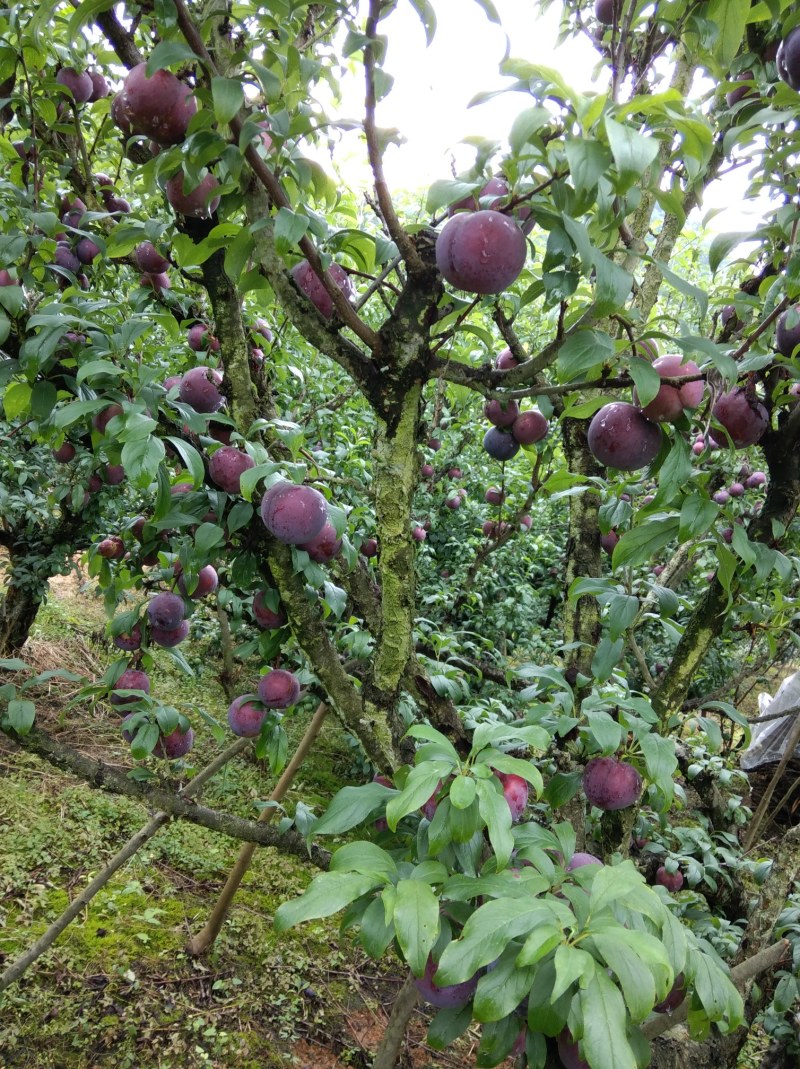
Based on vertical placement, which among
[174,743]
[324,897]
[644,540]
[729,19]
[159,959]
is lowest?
[159,959]

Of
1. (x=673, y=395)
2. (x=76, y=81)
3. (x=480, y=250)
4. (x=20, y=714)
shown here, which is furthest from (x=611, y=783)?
(x=76, y=81)

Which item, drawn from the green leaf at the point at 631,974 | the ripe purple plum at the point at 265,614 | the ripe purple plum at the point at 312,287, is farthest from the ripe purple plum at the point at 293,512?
the green leaf at the point at 631,974

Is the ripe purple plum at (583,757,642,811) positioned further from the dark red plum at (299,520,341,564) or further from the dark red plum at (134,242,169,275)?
the dark red plum at (134,242,169,275)

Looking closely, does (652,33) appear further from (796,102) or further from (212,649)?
(212,649)

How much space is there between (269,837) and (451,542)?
3.27 m

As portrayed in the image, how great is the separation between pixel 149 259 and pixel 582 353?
1.28m

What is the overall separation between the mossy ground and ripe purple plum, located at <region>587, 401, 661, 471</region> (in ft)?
4.56

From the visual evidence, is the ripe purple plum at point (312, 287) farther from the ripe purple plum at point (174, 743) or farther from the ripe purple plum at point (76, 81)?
the ripe purple plum at point (76, 81)

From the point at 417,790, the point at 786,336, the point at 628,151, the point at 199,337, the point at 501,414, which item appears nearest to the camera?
the point at 628,151

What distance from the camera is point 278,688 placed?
5.46 feet

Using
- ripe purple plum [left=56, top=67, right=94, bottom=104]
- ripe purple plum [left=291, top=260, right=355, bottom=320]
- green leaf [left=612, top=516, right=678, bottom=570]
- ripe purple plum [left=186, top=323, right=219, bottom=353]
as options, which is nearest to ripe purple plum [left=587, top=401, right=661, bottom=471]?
green leaf [left=612, top=516, right=678, bottom=570]

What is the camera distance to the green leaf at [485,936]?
77 centimetres

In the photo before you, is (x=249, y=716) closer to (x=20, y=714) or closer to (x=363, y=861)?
(x=20, y=714)

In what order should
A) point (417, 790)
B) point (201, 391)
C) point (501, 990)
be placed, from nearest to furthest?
point (501, 990)
point (417, 790)
point (201, 391)
